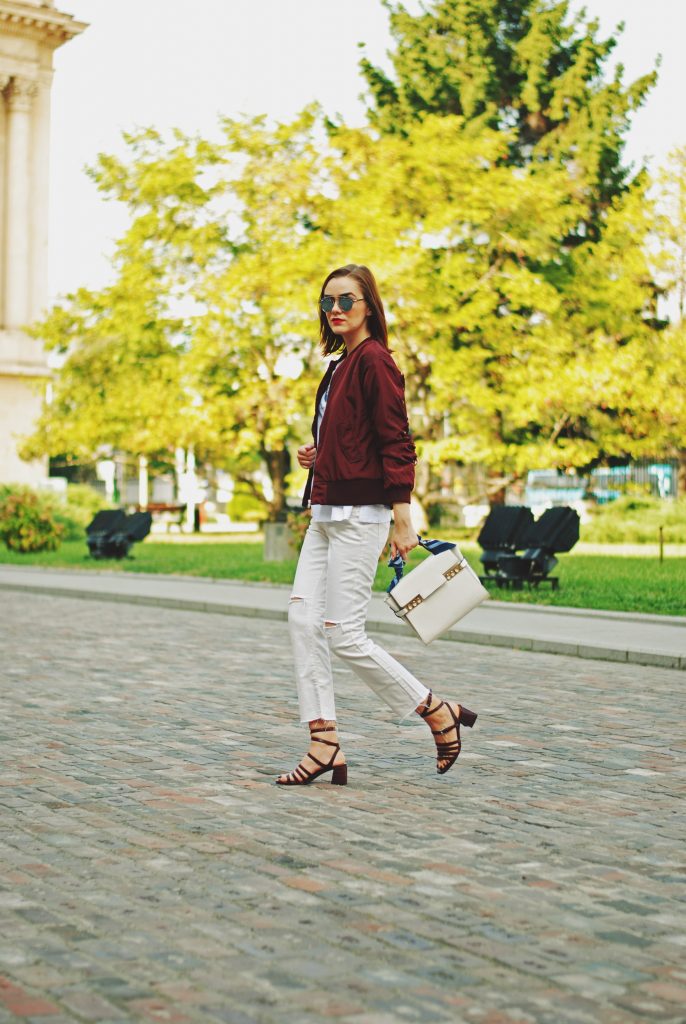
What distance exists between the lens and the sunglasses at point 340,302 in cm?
708

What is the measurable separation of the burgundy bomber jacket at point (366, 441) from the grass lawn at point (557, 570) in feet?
35.3

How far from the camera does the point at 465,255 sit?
3603cm

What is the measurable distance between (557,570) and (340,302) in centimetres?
1888

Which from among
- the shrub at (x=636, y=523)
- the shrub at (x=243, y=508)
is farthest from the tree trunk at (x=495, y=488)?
the shrub at (x=243, y=508)

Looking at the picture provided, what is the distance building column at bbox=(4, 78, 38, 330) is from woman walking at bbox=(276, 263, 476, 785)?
46349 mm

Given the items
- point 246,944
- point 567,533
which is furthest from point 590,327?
point 246,944

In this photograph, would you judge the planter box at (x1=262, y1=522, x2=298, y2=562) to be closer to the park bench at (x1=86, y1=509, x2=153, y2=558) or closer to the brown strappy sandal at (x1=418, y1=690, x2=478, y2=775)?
the park bench at (x1=86, y1=509, x2=153, y2=558)

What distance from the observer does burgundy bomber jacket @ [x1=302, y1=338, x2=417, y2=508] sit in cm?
693

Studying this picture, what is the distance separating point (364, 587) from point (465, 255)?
97.4 feet

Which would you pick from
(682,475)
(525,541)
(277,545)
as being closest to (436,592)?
(525,541)

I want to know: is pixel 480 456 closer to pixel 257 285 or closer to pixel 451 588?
pixel 257 285

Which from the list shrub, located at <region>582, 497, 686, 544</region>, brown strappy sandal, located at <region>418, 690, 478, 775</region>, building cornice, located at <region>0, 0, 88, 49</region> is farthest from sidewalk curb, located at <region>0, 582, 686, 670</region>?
building cornice, located at <region>0, 0, 88, 49</region>

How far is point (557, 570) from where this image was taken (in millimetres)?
25578

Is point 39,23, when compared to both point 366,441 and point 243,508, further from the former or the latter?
point 366,441
